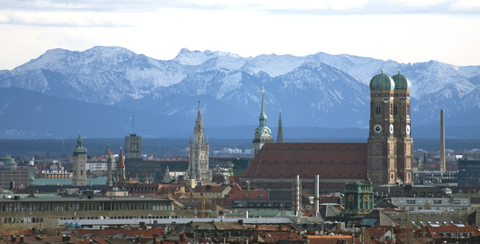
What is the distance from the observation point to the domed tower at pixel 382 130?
649 ft

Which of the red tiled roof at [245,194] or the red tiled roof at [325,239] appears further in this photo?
the red tiled roof at [245,194]

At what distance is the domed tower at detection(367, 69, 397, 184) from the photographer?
19788cm

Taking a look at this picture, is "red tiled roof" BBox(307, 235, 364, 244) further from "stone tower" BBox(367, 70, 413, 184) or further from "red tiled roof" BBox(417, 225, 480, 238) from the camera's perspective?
"stone tower" BBox(367, 70, 413, 184)

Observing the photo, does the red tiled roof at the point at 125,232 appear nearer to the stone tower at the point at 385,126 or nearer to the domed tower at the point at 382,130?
the stone tower at the point at 385,126

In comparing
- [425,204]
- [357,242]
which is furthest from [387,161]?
[357,242]

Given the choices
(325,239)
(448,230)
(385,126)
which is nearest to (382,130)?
(385,126)

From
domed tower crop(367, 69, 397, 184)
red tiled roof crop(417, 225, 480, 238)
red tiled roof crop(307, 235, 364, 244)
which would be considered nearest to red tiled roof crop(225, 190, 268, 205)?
domed tower crop(367, 69, 397, 184)

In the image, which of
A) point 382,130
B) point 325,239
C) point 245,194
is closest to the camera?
point 325,239

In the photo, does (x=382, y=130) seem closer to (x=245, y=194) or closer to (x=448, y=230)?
(x=245, y=194)

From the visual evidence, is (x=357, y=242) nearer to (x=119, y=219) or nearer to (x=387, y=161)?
(x=119, y=219)

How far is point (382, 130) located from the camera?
199000 mm

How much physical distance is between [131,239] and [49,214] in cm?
4048

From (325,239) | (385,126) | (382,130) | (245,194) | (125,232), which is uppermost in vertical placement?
(385,126)

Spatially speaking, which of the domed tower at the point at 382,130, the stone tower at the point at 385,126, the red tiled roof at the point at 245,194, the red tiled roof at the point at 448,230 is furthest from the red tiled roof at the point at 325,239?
the domed tower at the point at 382,130
